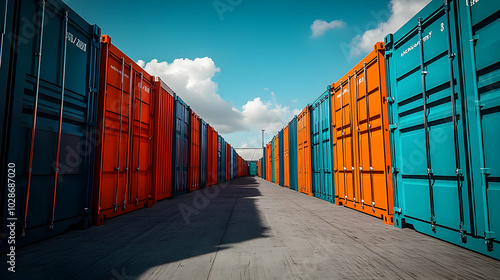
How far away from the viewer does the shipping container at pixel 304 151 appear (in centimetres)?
1245

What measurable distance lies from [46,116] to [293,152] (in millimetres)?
13241

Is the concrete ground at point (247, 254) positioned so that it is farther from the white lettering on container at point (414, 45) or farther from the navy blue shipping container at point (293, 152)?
the navy blue shipping container at point (293, 152)

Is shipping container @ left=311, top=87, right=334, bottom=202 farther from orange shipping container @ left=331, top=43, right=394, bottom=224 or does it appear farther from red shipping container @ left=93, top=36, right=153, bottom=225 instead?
red shipping container @ left=93, top=36, right=153, bottom=225

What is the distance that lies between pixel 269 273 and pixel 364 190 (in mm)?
5051

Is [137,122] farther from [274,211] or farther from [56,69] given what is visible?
[274,211]

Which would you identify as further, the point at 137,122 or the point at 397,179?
the point at 137,122

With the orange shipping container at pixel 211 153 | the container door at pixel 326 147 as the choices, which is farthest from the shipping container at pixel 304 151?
the orange shipping container at pixel 211 153

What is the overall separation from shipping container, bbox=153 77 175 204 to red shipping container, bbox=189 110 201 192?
3.05m

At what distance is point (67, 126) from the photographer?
16.3ft

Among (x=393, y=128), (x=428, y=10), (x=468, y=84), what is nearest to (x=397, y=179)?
(x=393, y=128)

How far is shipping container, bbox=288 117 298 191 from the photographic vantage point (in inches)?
617

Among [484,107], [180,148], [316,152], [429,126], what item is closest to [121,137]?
[180,148]

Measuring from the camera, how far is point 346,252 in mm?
3883

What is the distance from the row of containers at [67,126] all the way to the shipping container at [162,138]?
11cm
